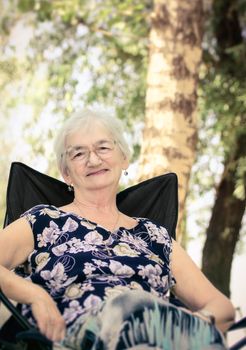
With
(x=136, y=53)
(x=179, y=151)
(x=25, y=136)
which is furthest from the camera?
(x=25, y=136)

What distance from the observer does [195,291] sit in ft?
8.29

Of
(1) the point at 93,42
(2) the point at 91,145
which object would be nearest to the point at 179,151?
(2) the point at 91,145

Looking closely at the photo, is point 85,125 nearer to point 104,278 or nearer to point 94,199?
point 94,199

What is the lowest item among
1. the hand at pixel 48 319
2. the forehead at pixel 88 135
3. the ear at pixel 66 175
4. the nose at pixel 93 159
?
the hand at pixel 48 319

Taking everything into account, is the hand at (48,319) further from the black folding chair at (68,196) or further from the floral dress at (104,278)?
the black folding chair at (68,196)

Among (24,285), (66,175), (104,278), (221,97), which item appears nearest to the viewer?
(24,285)

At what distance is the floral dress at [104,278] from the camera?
6.27 feet

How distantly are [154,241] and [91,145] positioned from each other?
0.42 m

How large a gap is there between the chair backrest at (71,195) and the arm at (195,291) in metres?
0.62

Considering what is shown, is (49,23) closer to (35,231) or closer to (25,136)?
(25,136)

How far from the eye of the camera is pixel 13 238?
238 cm

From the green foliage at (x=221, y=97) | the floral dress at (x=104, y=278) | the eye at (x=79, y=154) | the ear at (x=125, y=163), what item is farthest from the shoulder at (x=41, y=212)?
the green foliage at (x=221, y=97)

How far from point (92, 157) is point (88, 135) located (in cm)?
9

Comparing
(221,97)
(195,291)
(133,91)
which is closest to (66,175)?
(195,291)
